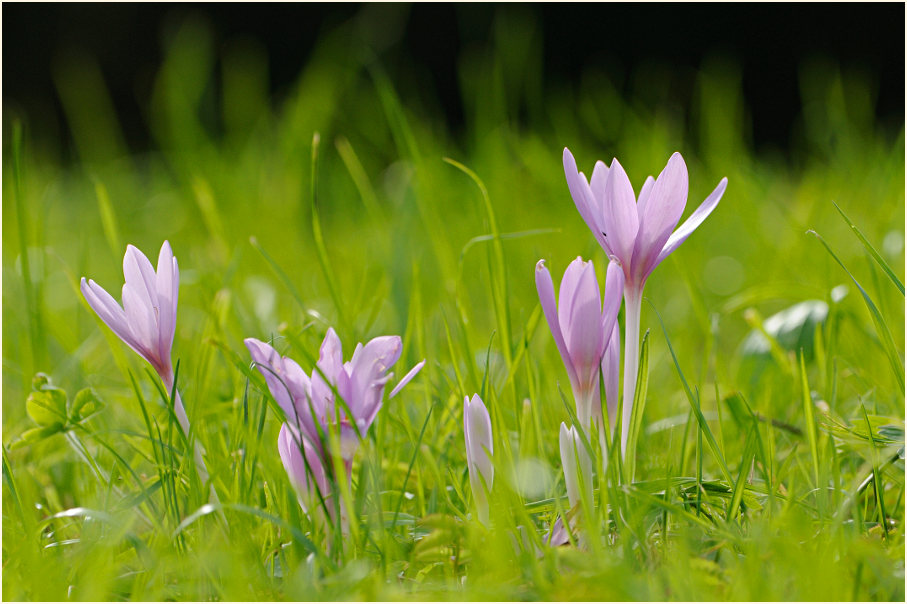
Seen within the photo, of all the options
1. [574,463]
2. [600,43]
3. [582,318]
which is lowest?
[574,463]

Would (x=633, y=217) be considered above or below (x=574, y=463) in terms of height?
above

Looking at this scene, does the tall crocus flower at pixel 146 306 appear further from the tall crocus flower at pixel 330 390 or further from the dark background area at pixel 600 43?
the dark background area at pixel 600 43

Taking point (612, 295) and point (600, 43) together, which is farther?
point (600, 43)

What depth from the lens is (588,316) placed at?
1.94ft

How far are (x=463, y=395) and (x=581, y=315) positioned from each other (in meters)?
0.22

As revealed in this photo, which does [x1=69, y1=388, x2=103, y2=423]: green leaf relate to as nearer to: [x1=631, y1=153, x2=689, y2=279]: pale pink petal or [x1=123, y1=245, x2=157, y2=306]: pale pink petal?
[x1=123, y1=245, x2=157, y2=306]: pale pink petal

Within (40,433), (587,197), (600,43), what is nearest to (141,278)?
Answer: (40,433)

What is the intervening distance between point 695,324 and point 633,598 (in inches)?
41.3

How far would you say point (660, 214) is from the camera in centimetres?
60

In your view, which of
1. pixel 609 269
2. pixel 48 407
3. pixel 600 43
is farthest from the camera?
pixel 600 43

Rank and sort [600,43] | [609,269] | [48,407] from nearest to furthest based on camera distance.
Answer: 1. [609,269]
2. [48,407]
3. [600,43]

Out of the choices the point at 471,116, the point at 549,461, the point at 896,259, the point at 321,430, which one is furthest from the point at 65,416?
the point at 471,116

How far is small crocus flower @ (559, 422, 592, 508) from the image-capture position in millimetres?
594

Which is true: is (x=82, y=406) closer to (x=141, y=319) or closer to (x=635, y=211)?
(x=141, y=319)
